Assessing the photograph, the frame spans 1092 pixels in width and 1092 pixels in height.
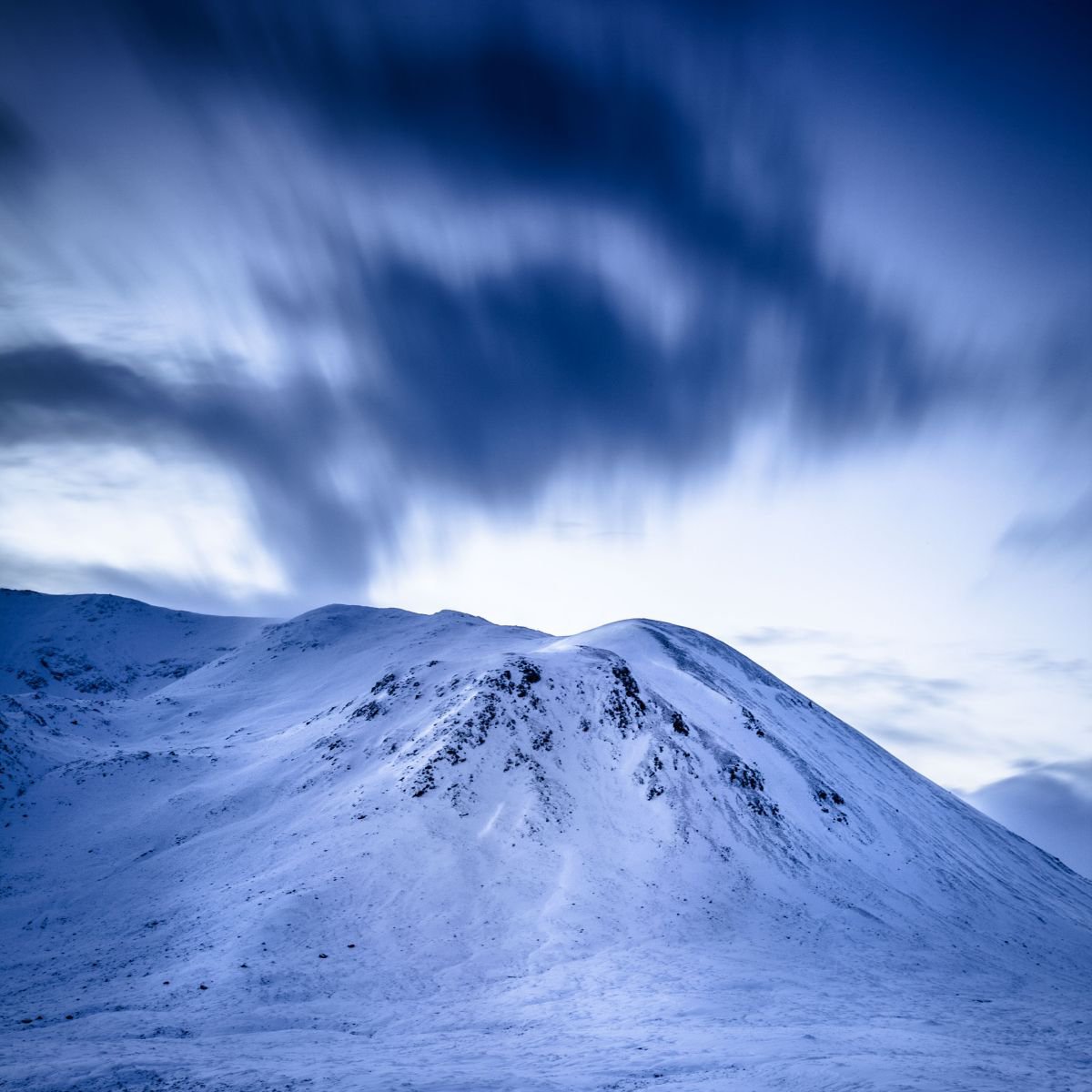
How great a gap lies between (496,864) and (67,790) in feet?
108

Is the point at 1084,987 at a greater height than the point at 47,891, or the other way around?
the point at 1084,987

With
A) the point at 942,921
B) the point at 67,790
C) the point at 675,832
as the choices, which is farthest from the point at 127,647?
the point at 942,921

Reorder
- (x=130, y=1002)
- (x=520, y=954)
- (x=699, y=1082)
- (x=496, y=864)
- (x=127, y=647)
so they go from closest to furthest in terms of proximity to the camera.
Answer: (x=699, y=1082) → (x=130, y=1002) → (x=520, y=954) → (x=496, y=864) → (x=127, y=647)

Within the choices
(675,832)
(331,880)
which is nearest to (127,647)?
(331,880)

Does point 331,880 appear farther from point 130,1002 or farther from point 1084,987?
point 1084,987

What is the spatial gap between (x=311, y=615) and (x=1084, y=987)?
90641mm

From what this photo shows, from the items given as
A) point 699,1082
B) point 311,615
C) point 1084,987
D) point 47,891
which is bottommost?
point 47,891

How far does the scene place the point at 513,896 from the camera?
35.3 meters

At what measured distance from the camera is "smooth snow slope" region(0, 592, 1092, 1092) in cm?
2078

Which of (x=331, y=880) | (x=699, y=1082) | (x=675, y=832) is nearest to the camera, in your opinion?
(x=699, y=1082)

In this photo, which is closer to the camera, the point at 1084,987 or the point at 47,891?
the point at 47,891

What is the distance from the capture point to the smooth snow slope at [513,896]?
68.2 feet

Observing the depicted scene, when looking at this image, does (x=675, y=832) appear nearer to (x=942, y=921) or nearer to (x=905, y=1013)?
(x=905, y=1013)

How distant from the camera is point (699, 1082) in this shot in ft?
59.0
